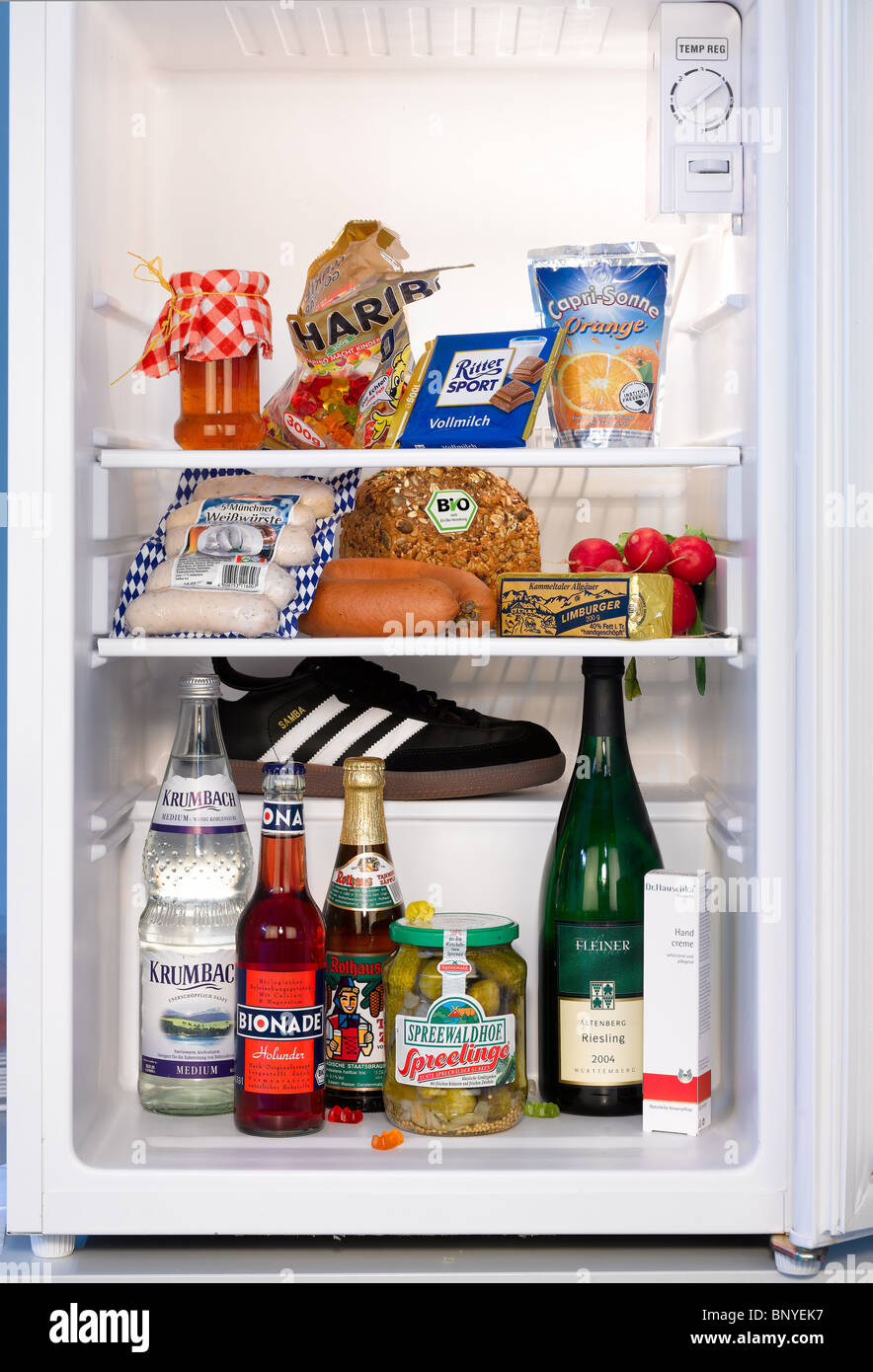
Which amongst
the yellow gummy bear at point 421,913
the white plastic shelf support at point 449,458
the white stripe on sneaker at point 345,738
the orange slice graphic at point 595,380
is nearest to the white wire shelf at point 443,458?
the white plastic shelf support at point 449,458

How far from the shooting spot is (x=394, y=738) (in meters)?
1.42

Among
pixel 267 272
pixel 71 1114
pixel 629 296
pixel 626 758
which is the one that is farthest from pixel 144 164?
pixel 71 1114

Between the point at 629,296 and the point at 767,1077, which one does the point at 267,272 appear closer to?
the point at 629,296

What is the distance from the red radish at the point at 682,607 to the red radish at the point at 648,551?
26mm

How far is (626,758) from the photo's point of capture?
4.59 ft

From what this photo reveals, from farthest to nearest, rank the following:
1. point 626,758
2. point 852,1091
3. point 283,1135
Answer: point 626,758 → point 283,1135 → point 852,1091

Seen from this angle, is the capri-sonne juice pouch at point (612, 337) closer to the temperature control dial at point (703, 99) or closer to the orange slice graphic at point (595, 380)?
the orange slice graphic at point (595, 380)

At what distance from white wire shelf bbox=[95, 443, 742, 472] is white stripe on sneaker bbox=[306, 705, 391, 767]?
0.31m

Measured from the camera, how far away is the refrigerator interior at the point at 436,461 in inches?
46.1

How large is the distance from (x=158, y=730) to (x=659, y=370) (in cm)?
72

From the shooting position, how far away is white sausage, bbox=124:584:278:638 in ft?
4.24

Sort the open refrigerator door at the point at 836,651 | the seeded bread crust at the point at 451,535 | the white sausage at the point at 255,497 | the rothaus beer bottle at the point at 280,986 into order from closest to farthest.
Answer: the open refrigerator door at the point at 836,651 < the rothaus beer bottle at the point at 280,986 < the white sausage at the point at 255,497 < the seeded bread crust at the point at 451,535

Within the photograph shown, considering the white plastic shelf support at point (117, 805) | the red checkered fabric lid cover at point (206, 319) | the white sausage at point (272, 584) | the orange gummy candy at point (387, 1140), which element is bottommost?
the orange gummy candy at point (387, 1140)

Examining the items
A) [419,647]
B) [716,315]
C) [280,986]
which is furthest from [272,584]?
[716,315]
